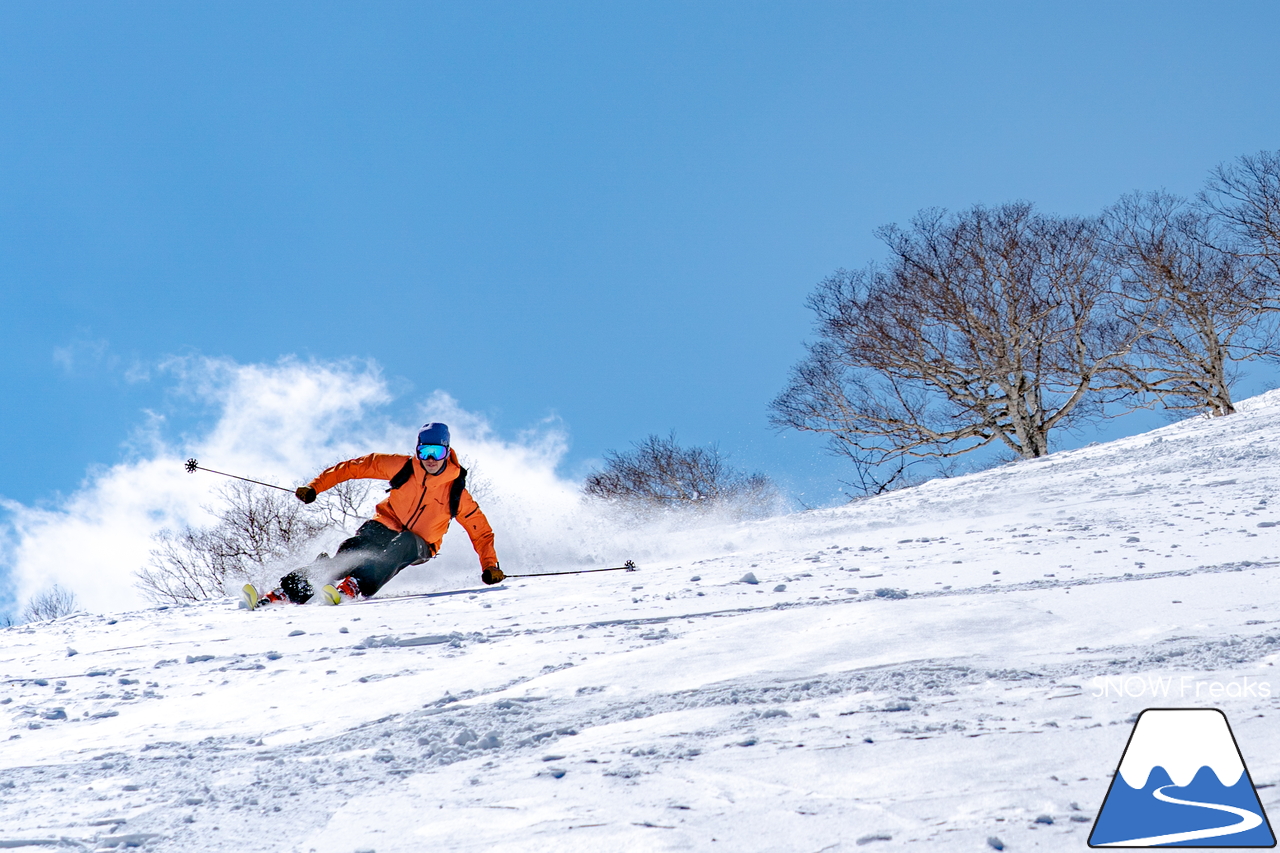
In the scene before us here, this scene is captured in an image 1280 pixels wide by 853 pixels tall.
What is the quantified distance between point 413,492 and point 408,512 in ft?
0.54

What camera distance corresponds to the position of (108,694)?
3576mm

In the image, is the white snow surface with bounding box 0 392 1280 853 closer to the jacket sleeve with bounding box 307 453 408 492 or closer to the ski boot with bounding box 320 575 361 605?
the ski boot with bounding box 320 575 361 605

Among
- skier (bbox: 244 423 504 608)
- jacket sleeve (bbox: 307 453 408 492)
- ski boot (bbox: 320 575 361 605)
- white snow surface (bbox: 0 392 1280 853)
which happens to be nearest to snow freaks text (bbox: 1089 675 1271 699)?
white snow surface (bbox: 0 392 1280 853)

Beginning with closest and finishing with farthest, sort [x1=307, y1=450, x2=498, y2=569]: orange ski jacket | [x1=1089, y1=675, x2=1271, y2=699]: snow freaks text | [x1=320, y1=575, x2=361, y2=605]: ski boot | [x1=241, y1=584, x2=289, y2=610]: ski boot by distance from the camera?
[x1=1089, y1=675, x2=1271, y2=699]: snow freaks text, [x1=241, y1=584, x2=289, y2=610]: ski boot, [x1=320, y1=575, x2=361, y2=605]: ski boot, [x1=307, y1=450, x2=498, y2=569]: orange ski jacket

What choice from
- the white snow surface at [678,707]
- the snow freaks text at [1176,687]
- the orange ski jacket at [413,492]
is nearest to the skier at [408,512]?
the orange ski jacket at [413,492]

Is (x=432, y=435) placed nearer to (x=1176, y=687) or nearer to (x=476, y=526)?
(x=476, y=526)

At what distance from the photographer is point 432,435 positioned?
23.1 feet

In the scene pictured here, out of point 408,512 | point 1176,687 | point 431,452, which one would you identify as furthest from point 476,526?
point 1176,687

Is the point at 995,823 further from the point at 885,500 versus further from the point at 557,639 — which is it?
the point at 885,500

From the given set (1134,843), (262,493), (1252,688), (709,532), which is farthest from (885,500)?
(262,493)

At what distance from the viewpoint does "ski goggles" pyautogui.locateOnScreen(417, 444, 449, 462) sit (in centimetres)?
701

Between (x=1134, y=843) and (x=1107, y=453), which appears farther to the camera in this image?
(x=1107, y=453)

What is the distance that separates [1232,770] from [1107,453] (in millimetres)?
11387

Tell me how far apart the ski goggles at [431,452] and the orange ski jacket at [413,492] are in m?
0.11
